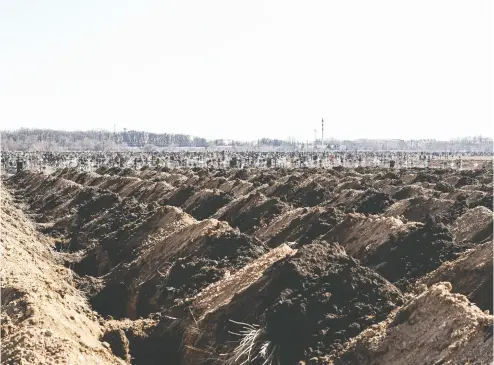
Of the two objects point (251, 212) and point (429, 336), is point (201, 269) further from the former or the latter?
point (251, 212)

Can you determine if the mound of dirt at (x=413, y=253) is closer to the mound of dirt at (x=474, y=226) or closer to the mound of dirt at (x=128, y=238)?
the mound of dirt at (x=474, y=226)

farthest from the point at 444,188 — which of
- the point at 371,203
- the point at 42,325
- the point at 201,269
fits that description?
the point at 42,325

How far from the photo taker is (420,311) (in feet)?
27.8

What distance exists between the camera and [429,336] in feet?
26.3

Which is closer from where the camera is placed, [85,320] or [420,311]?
[420,311]

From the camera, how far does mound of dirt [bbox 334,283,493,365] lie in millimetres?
7410

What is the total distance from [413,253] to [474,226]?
195 inches

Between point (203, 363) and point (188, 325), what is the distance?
3.30 ft

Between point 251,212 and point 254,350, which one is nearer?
point 254,350

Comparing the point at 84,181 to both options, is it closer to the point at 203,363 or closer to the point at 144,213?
the point at 144,213

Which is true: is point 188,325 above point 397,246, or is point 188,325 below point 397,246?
below

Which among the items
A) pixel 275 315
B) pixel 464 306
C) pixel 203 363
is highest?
pixel 464 306

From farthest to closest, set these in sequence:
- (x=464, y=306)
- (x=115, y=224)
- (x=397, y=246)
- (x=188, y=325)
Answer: (x=115, y=224) → (x=397, y=246) → (x=188, y=325) → (x=464, y=306)

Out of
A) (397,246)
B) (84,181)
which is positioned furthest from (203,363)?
(84,181)
